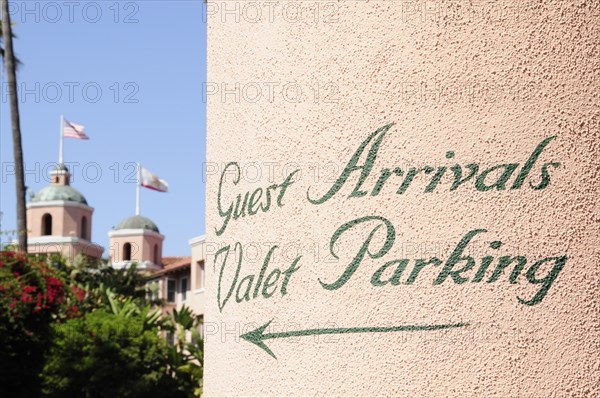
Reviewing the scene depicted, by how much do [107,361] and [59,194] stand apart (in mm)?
67562

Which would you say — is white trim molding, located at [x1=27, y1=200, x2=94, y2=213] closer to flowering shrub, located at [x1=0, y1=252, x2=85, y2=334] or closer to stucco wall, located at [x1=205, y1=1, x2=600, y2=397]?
flowering shrub, located at [x1=0, y1=252, x2=85, y2=334]

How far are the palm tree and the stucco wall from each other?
54.9ft

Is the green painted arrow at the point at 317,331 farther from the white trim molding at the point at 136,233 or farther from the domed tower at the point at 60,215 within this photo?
the white trim molding at the point at 136,233

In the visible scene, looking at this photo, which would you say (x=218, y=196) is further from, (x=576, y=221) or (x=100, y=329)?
(x=100, y=329)

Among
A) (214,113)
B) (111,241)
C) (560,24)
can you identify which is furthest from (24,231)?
(111,241)

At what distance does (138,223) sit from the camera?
93.8 metres

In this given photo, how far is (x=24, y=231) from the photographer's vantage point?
72.8 feet

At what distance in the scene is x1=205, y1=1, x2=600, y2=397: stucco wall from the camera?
18.7 ft

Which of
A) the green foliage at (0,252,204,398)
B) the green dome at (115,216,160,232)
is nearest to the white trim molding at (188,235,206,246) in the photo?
the green foliage at (0,252,204,398)

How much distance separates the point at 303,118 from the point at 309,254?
940 millimetres

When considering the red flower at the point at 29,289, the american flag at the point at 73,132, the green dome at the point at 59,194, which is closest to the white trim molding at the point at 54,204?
the green dome at the point at 59,194

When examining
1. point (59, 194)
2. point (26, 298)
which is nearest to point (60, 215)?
point (59, 194)

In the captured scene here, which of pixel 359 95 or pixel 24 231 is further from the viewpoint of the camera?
pixel 24 231

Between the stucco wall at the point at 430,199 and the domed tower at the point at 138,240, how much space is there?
83536 millimetres
